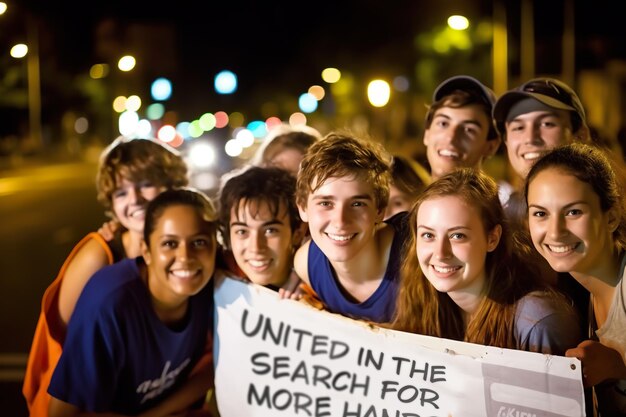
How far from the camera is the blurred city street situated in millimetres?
7555

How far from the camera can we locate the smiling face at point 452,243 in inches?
145

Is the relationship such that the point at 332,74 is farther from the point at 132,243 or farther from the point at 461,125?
the point at 132,243

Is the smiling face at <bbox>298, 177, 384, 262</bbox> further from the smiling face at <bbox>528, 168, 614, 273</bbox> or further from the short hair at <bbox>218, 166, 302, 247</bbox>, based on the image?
the smiling face at <bbox>528, 168, 614, 273</bbox>

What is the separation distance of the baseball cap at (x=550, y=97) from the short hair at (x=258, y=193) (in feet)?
5.17

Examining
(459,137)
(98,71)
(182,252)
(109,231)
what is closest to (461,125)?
(459,137)

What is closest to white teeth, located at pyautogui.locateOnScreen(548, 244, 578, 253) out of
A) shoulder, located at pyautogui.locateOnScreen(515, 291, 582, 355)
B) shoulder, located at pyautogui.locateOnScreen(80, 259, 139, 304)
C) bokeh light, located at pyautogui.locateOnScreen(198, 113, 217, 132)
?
shoulder, located at pyautogui.locateOnScreen(515, 291, 582, 355)

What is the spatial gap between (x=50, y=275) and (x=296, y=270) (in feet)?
28.4

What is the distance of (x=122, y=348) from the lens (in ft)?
13.0

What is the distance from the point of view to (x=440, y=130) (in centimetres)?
537

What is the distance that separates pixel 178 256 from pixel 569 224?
2059 millimetres

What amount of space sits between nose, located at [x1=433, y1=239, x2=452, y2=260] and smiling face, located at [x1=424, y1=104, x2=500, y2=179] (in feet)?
5.43

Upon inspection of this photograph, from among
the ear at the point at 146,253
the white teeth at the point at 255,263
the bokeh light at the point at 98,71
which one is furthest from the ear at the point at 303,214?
the bokeh light at the point at 98,71

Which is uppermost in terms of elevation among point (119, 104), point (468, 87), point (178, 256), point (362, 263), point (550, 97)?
point (119, 104)

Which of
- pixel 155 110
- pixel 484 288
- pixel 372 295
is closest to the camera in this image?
pixel 484 288
